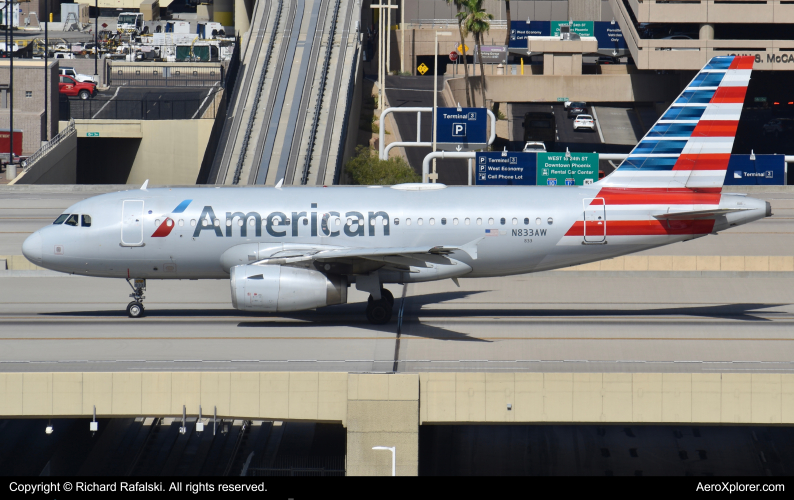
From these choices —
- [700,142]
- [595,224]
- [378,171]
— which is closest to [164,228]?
[595,224]

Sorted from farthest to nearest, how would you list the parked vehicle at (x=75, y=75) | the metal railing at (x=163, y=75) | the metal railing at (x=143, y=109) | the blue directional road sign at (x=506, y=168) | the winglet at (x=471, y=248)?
the metal railing at (x=163, y=75) < the parked vehicle at (x=75, y=75) < the metal railing at (x=143, y=109) < the blue directional road sign at (x=506, y=168) < the winglet at (x=471, y=248)

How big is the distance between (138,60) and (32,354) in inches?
2675

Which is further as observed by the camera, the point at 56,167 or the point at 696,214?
the point at 56,167

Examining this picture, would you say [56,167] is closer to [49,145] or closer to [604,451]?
[49,145]

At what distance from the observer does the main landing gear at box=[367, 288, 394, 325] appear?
29.9 meters

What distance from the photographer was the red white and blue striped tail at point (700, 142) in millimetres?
30250

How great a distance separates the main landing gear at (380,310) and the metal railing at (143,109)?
39.5 metres

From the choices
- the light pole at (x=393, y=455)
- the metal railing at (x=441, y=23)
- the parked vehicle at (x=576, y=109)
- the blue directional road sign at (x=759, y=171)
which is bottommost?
the light pole at (x=393, y=455)

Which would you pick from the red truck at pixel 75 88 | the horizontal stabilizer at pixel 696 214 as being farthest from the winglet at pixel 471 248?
the red truck at pixel 75 88

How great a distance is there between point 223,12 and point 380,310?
3528 inches

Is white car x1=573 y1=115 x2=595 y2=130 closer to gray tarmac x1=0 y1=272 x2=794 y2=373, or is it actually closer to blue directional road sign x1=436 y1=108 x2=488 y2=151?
blue directional road sign x1=436 y1=108 x2=488 y2=151

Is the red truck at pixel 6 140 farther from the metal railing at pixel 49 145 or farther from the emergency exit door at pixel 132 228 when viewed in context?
the emergency exit door at pixel 132 228

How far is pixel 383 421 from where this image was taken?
22609 millimetres

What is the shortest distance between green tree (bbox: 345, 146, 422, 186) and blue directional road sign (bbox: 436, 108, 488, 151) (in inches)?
210
